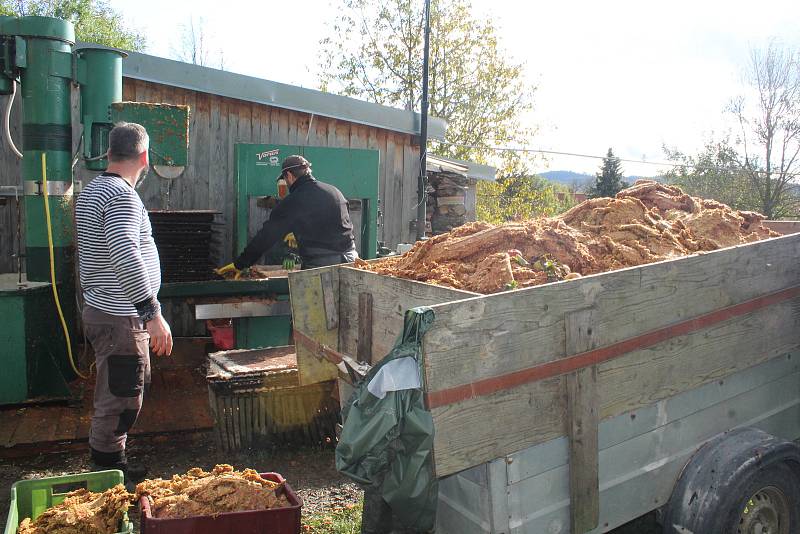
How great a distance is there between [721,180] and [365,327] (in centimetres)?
2772

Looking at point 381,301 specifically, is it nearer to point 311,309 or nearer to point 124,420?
point 311,309

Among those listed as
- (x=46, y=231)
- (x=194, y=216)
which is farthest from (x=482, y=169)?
(x=46, y=231)

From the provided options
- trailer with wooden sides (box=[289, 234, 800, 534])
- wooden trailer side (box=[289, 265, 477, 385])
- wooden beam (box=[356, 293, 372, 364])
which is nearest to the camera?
trailer with wooden sides (box=[289, 234, 800, 534])

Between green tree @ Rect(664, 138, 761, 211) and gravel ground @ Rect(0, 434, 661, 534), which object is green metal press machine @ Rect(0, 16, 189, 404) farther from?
green tree @ Rect(664, 138, 761, 211)

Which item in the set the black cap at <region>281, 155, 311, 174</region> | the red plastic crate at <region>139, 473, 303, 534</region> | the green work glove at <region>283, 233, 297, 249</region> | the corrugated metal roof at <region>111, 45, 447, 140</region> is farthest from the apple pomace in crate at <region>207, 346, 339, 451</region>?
the corrugated metal roof at <region>111, 45, 447, 140</region>

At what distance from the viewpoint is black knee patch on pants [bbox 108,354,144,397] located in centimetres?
359

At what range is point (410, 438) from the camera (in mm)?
2186

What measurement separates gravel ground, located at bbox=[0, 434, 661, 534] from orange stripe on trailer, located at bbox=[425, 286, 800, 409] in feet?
6.83

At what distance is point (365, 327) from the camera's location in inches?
126

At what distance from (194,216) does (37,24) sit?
194cm

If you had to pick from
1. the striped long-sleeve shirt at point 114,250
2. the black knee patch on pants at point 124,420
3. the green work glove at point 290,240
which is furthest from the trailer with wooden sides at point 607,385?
the green work glove at point 290,240

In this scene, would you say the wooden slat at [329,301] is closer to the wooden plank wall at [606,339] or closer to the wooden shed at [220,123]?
the wooden plank wall at [606,339]

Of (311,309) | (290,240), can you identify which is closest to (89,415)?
(290,240)

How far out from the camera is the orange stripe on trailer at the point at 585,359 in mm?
2215
